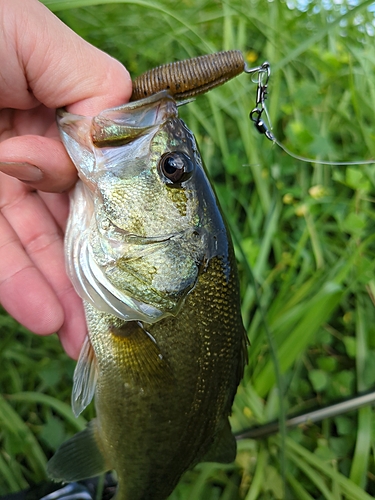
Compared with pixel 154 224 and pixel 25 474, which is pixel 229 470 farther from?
pixel 154 224

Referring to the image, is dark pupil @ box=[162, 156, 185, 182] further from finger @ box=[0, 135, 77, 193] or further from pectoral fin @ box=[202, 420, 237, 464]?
pectoral fin @ box=[202, 420, 237, 464]

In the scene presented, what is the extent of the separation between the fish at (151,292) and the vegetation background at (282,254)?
0.33m

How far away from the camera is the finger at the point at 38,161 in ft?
3.41

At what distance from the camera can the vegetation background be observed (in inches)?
63.1

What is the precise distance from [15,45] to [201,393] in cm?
108

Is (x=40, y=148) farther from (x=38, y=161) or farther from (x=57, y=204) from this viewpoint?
(x=57, y=204)

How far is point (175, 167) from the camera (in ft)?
3.48

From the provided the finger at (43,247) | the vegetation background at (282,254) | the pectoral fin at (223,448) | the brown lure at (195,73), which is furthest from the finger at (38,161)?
the pectoral fin at (223,448)

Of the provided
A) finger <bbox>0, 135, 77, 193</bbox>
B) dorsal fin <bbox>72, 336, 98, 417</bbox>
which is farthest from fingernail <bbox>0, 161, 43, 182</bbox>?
dorsal fin <bbox>72, 336, 98, 417</bbox>

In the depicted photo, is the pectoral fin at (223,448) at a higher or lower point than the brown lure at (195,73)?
lower

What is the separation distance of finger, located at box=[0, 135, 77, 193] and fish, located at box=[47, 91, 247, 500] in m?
0.05

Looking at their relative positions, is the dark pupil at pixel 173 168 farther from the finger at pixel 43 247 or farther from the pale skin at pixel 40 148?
the finger at pixel 43 247

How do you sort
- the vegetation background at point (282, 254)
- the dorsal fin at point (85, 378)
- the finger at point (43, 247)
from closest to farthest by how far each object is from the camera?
the dorsal fin at point (85, 378) → the finger at point (43, 247) → the vegetation background at point (282, 254)

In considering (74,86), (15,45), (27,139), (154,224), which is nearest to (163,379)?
(154,224)
